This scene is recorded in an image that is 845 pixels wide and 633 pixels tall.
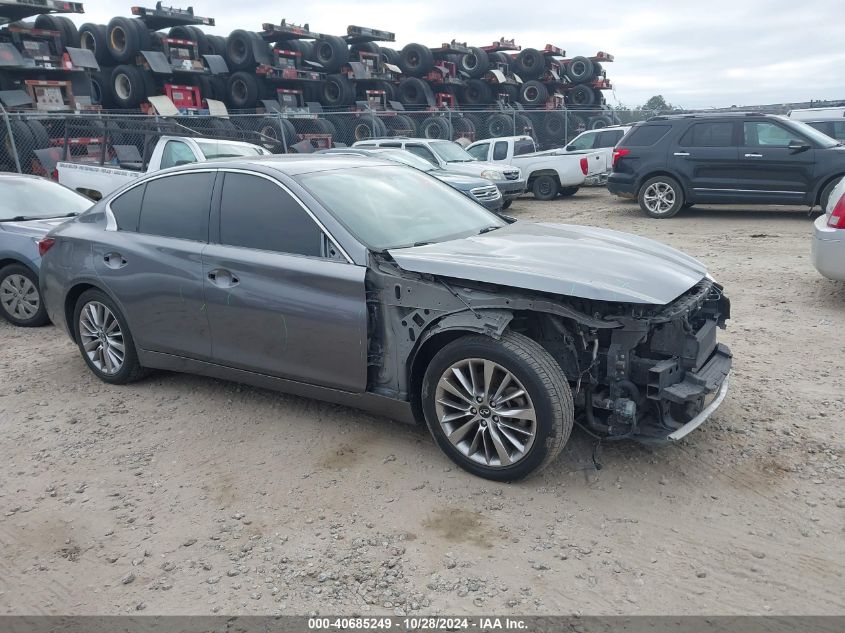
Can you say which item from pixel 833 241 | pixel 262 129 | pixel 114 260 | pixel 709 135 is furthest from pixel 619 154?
pixel 114 260

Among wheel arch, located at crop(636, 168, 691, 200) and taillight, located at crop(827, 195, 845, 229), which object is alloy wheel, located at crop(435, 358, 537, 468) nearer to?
taillight, located at crop(827, 195, 845, 229)

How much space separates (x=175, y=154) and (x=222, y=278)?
7.29 meters

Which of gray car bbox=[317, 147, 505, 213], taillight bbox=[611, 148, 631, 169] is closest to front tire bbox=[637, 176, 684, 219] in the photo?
taillight bbox=[611, 148, 631, 169]

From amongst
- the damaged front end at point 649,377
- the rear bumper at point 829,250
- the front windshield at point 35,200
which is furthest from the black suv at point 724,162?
the front windshield at point 35,200

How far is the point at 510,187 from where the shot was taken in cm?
1451

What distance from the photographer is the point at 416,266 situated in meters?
3.68

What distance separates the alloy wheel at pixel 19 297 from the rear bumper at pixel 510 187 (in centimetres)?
934

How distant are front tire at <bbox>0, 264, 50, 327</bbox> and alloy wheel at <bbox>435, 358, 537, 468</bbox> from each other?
4945 millimetres

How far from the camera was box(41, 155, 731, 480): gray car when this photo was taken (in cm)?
347

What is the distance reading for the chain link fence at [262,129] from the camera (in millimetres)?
12898

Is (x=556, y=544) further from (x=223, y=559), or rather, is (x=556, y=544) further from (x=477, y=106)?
(x=477, y=106)

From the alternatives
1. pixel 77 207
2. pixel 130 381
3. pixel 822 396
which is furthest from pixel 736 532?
pixel 77 207

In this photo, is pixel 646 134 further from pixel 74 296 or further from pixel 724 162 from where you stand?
pixel 74 296

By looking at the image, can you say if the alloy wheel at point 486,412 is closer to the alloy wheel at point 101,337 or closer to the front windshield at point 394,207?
the front windshield at point 394,207
